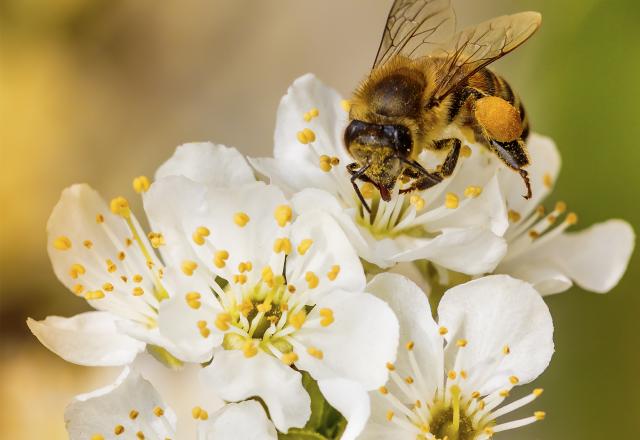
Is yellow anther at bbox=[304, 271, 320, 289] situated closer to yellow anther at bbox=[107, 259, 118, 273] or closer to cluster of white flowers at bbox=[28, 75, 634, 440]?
cluster of white flowers at bbox=[28, 75, 634, 440]

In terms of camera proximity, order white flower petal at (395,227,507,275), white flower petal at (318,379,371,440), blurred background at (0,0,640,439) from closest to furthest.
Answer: white flower petal at (318,379,371,440) → white flower petal at (395,227,507,275) → blurred background at (0,0,640,439)

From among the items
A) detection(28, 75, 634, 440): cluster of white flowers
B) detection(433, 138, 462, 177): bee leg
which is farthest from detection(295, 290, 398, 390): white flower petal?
detection(433, 138, 462, 177): bee leg

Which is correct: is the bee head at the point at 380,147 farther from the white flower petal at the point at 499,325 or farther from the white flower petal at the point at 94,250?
the white flower petal at the point at 94,250

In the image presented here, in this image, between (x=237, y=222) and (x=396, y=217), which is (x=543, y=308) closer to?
(x=396, y=217)

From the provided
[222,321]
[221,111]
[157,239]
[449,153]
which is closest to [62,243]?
[157,239]

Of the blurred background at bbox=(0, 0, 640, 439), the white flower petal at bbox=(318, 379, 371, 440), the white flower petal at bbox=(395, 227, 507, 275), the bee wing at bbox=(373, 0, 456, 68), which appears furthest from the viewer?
the blurred background at bbox=(0, 0, 640, 439)

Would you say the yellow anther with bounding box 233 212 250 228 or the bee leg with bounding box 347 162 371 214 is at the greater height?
the bee leg with bounding box 347 162 371 214

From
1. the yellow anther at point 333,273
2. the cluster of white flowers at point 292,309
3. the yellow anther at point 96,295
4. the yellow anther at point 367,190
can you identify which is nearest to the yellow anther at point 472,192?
the cluster of white flowers at point 292,309
